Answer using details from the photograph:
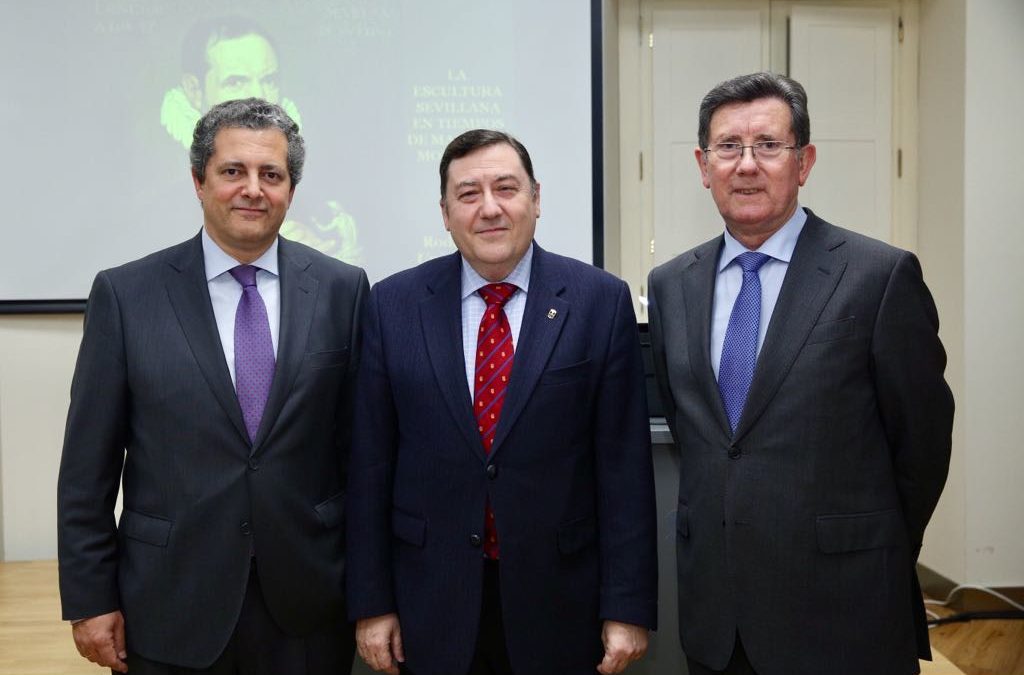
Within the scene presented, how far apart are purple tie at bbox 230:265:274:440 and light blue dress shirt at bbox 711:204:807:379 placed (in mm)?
837

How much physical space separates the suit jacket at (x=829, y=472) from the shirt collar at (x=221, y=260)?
872mm

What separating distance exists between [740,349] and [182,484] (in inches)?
41.1

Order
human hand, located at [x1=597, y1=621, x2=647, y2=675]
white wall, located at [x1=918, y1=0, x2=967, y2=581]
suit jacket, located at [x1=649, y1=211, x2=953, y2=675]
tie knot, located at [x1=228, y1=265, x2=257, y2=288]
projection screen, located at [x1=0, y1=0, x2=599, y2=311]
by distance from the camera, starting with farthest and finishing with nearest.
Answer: white wall, located at [x1=918, y1=0, x2=967, y2=581], projection screen, located at [x1=0, y1=0, x2=599, y2=311], tie knot, located at [x1=228, y1=265, x2=257, y2=288], human hand, located at [x1=597, y1=621, x2=647, y2=675], suit jacket, located at [x1=649, y1=211, x2=953, y2=675]

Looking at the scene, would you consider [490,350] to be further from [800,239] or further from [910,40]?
[910,40]

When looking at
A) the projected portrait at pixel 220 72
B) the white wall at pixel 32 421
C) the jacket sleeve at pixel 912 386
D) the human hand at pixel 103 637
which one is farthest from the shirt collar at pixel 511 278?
the white wall at pixel 32 421

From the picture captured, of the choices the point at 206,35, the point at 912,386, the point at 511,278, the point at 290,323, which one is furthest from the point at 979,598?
the point at 206,35

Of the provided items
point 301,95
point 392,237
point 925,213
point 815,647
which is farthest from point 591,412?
point 925,213

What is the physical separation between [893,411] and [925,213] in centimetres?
299

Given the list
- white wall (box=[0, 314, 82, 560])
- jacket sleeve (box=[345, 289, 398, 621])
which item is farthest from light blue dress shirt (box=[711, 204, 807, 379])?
white wall (box=[0, 314, 82, 560])

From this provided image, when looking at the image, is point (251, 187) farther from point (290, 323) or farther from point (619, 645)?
point (619, 645)

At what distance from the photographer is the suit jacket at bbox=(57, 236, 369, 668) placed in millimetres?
1597

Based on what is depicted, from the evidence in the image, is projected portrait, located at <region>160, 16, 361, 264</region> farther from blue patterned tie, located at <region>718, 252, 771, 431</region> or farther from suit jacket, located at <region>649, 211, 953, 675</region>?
suit jacket, located at <region>649, 211, 953, 675</region>

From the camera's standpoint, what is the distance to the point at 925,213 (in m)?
4.13

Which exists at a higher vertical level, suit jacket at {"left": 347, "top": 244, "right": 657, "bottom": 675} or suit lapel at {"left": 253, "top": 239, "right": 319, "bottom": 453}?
suit lapel at {"left": 253, "top": 239, "right": 319, "bottom": 453}
